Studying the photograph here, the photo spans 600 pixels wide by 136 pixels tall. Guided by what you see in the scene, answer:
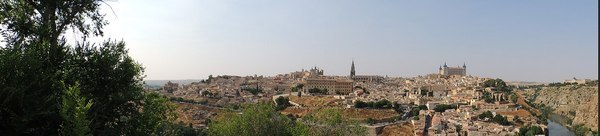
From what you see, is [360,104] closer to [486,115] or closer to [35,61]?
[486,115]

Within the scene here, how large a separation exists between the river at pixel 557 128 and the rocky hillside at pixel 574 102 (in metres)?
1.33

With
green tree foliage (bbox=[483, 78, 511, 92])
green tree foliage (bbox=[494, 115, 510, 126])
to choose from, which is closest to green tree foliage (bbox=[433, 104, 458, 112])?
green tree foliage (bbox=[494, 115, 510, 126])

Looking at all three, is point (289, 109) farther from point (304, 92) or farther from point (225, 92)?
point (225, 92)

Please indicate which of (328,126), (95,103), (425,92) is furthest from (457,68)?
(95,103)

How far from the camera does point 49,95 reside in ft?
17.0

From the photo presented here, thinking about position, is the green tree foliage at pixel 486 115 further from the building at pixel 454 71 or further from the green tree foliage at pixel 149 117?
the building at pixel 454 71

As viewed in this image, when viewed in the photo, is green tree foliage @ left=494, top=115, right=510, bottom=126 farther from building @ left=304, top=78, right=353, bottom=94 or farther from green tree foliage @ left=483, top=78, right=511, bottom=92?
building @ left=304, top=78, right=353, bottom=94

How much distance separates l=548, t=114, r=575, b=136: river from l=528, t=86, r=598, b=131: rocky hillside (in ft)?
4.35

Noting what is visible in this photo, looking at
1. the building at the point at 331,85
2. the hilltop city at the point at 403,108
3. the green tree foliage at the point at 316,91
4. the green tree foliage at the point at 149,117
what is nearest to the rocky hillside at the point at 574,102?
the hilltop city at the point at 403,108

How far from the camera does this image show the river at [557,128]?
149 ft

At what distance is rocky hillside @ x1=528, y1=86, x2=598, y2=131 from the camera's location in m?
50.4

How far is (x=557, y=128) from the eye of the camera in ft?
167

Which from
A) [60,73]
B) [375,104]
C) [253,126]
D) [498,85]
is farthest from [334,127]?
[498,85]

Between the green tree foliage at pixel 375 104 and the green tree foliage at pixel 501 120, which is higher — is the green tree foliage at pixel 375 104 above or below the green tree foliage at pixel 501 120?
above
